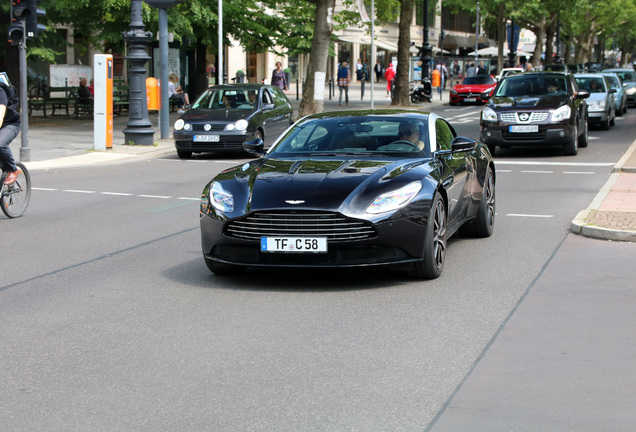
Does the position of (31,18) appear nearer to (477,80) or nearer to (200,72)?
(200,72)

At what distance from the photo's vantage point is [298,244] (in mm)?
7203

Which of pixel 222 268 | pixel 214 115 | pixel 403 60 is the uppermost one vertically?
pixel 403 60

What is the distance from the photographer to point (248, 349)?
5.73 meters

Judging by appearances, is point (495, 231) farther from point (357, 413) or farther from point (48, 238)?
point (357, 413)

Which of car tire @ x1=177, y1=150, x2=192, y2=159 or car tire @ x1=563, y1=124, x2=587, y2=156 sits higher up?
car tire @ x1=563, y1=124, x2=587, y2=156

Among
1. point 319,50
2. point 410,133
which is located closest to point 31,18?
point 410,133

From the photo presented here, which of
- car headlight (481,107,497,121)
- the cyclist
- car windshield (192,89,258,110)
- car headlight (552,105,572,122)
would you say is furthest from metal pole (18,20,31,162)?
car headlight (552,105,572,122)

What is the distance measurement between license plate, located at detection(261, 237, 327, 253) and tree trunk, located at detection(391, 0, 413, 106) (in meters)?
34.6

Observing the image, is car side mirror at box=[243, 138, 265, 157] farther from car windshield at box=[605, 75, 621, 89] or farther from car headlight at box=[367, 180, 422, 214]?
car windshield at box=[605, 75, 621, 89]

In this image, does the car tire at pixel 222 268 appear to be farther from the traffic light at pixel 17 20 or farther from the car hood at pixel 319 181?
the traffic light at pixel 17 20

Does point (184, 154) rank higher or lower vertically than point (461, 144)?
lower

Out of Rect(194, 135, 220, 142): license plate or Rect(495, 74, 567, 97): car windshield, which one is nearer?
Rect(194, 135, 220, 142): license plate

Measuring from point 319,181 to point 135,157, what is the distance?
47.4ft

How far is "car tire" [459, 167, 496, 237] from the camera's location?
9.87m
